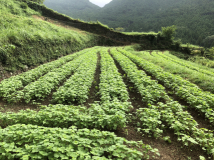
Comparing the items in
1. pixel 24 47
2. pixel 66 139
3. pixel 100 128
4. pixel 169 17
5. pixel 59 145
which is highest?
pixel 169 17

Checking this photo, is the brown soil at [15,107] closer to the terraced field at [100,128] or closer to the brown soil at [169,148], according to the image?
the terraced field at [100,128]

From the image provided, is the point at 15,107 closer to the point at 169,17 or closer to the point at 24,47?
the point at 24,47

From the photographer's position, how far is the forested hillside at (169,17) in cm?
8794

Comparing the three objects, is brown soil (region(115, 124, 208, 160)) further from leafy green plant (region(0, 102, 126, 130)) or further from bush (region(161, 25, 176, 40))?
bush (region(161, 25, 176, 40))

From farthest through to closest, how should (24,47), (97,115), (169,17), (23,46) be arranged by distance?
(169,17) < (24,47) < (23,46) < (97,115)

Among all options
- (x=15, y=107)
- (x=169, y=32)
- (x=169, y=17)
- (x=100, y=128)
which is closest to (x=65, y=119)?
(x=100, y=128)

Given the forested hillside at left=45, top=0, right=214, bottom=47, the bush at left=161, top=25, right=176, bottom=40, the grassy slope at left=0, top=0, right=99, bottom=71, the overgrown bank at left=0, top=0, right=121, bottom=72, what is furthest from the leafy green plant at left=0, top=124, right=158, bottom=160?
the bush at left=161, top=25, right=176, bottom=40

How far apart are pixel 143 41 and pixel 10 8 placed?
46.5 meters

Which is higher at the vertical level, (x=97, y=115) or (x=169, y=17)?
(x=169, y=17)

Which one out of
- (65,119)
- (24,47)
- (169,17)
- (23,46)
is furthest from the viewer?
(169,17)

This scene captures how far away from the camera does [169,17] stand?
5246 inches

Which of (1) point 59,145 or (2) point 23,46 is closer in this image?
(1) point 59,145

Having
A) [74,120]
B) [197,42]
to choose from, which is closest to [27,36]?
[74,120]

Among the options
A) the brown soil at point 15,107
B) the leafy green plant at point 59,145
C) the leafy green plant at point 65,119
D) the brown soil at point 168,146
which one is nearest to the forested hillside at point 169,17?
the brown soil at point 15,107
